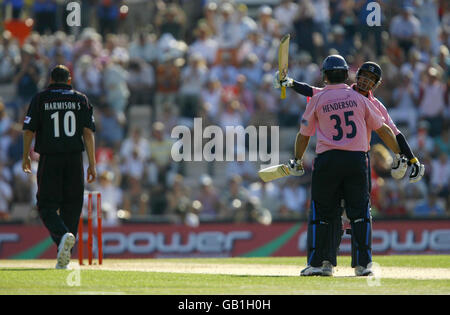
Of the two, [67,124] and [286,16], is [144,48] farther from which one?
[67,124]

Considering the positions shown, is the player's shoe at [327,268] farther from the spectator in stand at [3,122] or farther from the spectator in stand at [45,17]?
the spectator in stand at [45,17]

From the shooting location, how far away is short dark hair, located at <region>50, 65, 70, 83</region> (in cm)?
1236

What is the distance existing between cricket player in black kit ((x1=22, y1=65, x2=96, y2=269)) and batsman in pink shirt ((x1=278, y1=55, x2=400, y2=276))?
2780mm

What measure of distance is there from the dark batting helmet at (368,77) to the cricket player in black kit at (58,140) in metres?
3.21

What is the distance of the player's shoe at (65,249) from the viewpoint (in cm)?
1177

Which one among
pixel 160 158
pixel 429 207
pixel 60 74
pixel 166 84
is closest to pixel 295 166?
pixel 60 74

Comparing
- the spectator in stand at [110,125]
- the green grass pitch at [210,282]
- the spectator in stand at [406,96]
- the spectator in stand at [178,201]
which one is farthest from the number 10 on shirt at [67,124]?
the spectator in stand at [406,96]

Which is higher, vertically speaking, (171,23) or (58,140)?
(171,23)

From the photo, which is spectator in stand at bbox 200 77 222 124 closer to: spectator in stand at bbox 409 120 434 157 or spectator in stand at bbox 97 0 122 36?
spectator in stand at bbox 97 0 122 36

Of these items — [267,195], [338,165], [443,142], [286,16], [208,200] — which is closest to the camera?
[338,165]

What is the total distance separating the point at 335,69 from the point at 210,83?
11.3m

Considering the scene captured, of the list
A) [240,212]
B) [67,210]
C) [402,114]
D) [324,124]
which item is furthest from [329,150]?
[402,114]

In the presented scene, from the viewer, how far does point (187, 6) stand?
84.6 ft

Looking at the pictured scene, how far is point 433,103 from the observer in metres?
22.5
